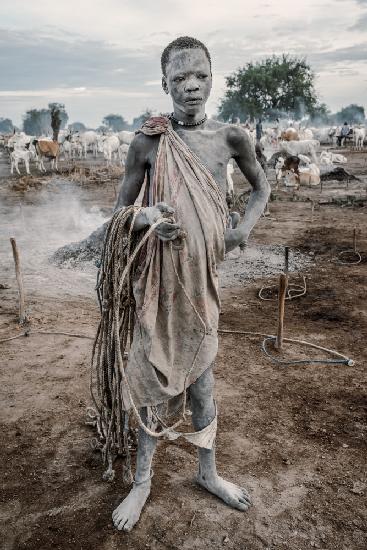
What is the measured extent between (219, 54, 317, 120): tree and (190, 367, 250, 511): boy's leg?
108 ft

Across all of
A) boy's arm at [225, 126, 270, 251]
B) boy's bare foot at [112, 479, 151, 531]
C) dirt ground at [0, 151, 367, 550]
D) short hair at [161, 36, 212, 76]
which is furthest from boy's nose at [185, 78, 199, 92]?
dirt ground at [0, 151, 367, 550]

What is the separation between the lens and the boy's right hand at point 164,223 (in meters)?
1.77

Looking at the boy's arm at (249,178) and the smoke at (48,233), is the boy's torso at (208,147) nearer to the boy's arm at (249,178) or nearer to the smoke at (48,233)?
the boy's arm at (249,178)

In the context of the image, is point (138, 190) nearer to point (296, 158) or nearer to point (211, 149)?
point (211, 149)

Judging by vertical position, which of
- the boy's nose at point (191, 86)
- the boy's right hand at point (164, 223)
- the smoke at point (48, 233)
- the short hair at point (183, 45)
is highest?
the short hair at point (183, 45)

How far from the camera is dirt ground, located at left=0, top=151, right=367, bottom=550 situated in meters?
2.26

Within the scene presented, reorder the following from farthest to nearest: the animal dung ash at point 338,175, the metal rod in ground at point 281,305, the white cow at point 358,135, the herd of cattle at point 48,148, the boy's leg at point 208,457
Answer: the white cow at point 358,135 < the herd of cattle at point 48,148 < the animal dung ash at point 338,175 < the metal rod in ground at point 281,305 < the boy's leg at point 208,457

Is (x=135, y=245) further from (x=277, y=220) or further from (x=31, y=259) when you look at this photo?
(x=277, y=220)

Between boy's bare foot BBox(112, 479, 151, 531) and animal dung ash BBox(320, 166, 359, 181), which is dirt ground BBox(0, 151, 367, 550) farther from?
animal dung ash BBox(320, 166, 359, 181)

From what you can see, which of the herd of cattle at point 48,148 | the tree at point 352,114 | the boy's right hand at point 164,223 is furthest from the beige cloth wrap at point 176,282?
the tree at point 352,114

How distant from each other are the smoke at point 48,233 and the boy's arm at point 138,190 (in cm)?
388

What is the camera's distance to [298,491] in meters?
2.52

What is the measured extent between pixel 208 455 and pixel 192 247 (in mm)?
1131

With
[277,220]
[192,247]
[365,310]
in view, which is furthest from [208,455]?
[277,220]
